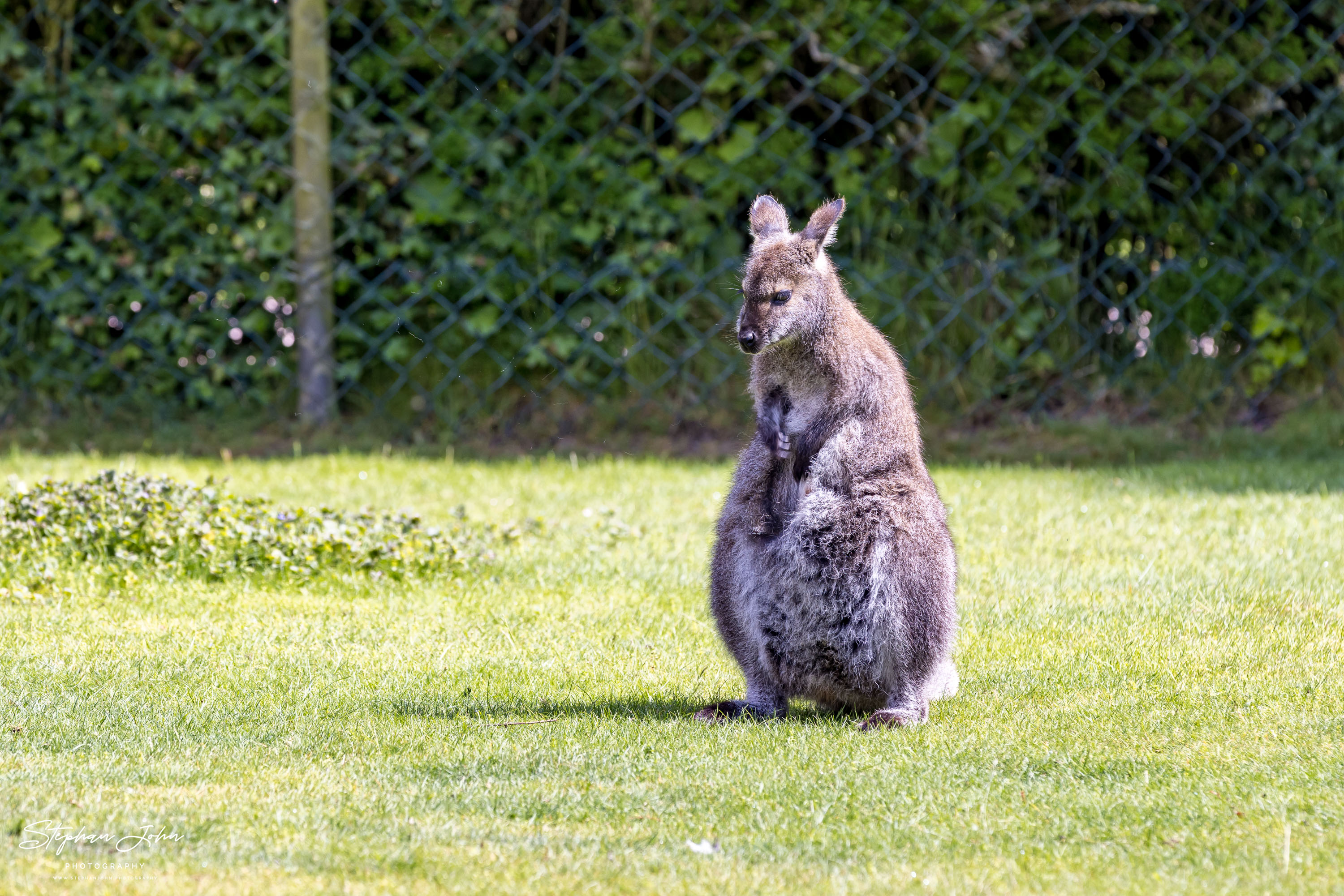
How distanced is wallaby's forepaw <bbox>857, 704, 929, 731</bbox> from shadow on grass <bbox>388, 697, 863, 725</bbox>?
12cm

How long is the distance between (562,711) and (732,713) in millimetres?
418

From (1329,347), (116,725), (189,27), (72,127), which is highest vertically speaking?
(189,27)

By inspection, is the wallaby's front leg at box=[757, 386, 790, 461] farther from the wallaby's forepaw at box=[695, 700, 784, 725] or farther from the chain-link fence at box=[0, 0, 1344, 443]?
the chain-link fence at box=[0, 0, 1344, 443]

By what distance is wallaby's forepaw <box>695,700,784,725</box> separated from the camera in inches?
149

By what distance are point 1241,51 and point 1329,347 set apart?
5.46 ft

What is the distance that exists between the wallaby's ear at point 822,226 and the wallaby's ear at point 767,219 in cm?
11

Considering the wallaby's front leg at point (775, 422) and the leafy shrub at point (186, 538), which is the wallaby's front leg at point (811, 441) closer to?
the wallaby's front leg at point (775, 422)

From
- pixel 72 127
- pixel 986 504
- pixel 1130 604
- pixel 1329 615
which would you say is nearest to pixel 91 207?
pixel 72 127

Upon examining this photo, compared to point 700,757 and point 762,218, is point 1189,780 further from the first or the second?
point 762,218

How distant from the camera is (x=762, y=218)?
420cm

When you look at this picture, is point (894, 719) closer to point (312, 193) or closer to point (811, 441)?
point (811, 441)

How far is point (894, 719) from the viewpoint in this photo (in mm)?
3729

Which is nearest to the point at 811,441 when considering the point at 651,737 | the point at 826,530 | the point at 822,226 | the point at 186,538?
the point at 826,530

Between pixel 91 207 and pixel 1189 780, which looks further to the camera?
pixel 91 207
